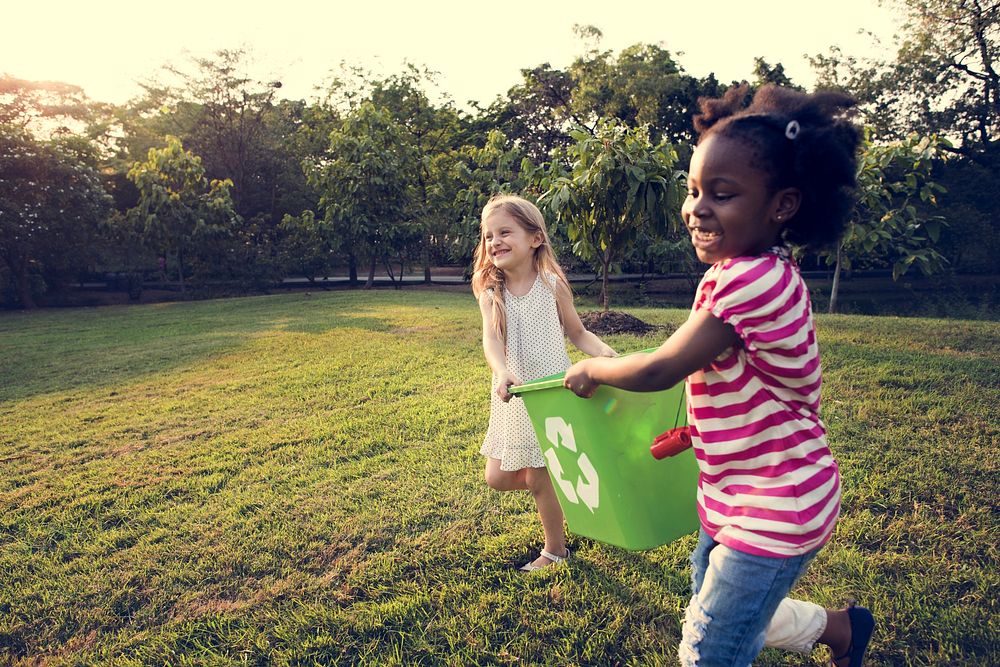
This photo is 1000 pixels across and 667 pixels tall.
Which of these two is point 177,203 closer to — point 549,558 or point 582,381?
point 549,558

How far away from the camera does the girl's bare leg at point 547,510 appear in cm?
232

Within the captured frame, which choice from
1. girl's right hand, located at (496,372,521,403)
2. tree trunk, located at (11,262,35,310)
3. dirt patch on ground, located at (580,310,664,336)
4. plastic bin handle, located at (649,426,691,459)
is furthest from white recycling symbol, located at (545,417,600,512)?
tree trunk, located at (11,262,35,310)

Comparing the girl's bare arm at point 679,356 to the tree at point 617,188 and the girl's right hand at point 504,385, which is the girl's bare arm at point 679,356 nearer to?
the girl's right hand at point 504,385

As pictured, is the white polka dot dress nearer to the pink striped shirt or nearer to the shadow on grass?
the pink striped shirt

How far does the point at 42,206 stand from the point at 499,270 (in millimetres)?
17928

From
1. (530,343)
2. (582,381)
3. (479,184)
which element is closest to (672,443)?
(582,381)

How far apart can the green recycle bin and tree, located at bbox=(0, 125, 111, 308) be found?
714 inches

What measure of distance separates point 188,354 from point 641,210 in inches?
222

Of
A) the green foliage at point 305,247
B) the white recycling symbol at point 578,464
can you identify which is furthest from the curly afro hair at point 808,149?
the green foliage at point 305,247

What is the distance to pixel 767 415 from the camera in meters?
1.26

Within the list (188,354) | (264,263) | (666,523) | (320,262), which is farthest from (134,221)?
(666,523)

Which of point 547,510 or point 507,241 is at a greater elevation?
point 507,241

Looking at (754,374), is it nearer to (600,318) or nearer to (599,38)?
(600,318)

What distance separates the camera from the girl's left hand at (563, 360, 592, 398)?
1539 mm
